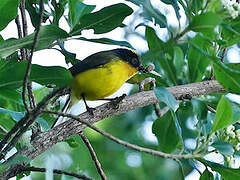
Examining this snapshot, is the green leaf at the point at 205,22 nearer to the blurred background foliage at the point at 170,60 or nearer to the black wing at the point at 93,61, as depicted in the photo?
the blurred background foliage at the point at 170,60

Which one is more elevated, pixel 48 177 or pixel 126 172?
pixel 48 177

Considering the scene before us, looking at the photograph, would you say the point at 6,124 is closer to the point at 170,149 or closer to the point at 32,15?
the point at 32,15

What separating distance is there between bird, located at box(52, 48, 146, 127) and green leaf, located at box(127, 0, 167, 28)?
0.44 m

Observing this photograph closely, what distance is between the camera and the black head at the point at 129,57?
316cm

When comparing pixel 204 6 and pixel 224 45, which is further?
pixel 224 45

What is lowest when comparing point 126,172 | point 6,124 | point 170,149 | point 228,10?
point 126,172

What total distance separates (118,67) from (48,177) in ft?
4.78

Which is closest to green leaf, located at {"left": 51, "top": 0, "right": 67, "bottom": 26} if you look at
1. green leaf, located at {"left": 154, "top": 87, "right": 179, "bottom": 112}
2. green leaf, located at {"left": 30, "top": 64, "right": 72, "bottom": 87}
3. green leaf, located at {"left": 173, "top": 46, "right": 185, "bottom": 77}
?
green leaf, located at {"left": 30, "top": 64, "right": 72, "bottom": 87}

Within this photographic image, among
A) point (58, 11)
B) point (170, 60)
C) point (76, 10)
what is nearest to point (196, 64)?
point (170, 60)

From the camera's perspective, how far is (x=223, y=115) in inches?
90.7

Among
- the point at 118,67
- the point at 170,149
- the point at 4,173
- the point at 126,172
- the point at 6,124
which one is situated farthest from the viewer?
the point at 126,172

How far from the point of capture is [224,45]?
2445 mm

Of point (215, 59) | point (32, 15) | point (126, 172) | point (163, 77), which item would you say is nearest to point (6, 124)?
point (32, 15)

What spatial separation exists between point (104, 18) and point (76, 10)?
0.58 ft
